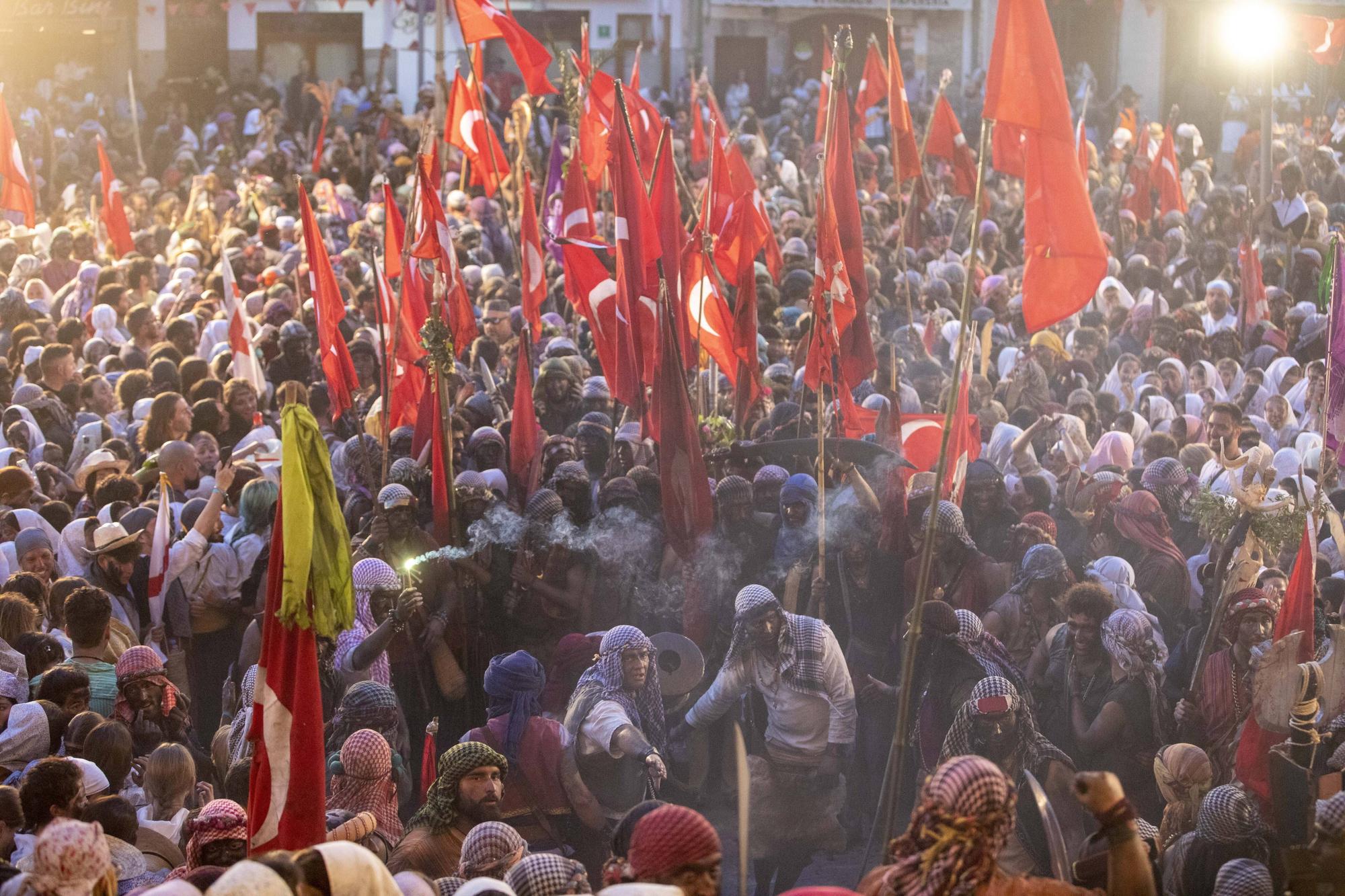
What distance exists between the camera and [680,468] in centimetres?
740

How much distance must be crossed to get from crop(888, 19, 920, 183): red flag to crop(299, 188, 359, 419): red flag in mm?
4685

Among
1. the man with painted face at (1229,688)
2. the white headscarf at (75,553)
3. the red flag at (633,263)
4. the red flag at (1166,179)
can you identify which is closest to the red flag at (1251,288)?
the red flag at (1166,179)

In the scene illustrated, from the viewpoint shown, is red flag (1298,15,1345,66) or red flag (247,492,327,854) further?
red flag (1298,15,1345,66)

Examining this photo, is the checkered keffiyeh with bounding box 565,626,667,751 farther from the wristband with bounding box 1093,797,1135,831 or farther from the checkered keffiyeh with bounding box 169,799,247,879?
the wristband with bounding box 1093,797,1135,831

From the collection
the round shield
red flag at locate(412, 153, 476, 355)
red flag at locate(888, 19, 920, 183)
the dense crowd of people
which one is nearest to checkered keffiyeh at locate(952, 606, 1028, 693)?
the dense crowd of people

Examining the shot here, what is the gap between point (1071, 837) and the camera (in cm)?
564

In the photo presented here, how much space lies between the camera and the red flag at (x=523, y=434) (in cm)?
868

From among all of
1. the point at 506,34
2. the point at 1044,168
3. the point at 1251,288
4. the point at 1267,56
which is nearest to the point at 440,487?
the point at 1044,168

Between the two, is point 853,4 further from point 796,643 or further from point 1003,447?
point 796,643

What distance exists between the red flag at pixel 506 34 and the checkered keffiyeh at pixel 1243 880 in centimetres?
776

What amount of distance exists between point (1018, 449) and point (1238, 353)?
342cm

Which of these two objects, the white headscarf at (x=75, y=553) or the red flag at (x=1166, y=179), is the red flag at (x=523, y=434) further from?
the red flag at (x=1166, y=179)

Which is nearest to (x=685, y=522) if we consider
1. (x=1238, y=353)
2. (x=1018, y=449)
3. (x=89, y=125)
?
(x=1018, y=449)

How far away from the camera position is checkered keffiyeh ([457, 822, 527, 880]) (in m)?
4.64
